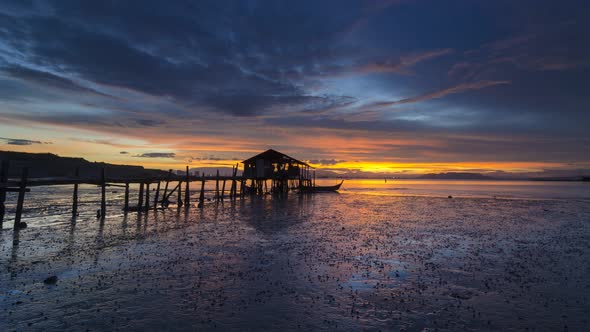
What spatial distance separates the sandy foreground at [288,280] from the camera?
7676 mm

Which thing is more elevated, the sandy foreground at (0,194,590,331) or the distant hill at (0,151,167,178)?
the distant hill at (0,151,167,178)

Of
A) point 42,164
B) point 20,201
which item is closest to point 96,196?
point 20,201

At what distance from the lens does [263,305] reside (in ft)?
27.9

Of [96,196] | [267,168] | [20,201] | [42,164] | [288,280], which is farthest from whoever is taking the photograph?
[42,164]

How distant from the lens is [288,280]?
10.4 m

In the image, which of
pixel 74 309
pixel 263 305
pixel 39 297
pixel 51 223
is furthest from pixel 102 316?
pixel 51 223

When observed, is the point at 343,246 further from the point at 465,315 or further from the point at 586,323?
the point at 586,323

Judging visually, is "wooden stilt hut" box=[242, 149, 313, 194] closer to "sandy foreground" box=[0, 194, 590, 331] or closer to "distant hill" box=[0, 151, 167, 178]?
"distant hill" box=[0, 151, 167, 178]

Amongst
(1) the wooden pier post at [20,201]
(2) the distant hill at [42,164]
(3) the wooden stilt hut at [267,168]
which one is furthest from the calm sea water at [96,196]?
(3) the wooden stilt hut at [267,168]

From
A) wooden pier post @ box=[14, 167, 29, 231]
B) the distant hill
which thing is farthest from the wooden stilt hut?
wooden pier post @ box=[14, 167, 29, 231]

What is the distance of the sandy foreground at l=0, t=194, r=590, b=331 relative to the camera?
7.68 meters

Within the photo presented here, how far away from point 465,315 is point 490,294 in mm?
2025

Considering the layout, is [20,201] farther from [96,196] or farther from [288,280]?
[96,196]

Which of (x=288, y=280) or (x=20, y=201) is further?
(x=20, y=201)
